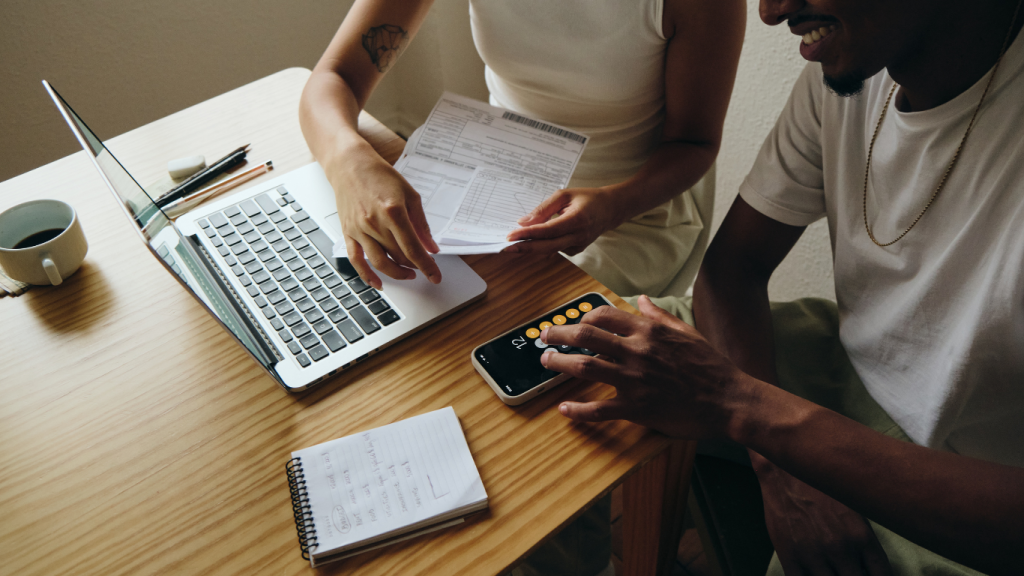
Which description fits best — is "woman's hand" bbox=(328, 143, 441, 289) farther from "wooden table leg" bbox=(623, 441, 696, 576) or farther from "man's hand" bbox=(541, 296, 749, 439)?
"wooden table leg" bbox=(623, 441, 696, 576)

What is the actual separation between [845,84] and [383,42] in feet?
2.25

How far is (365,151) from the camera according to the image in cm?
81

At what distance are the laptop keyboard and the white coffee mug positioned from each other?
0.49 feet

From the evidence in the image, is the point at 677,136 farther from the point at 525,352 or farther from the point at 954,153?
the point at 525,352

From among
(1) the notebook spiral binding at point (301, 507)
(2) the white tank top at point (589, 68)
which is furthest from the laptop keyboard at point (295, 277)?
(2) the white tank top at point (589, 68)

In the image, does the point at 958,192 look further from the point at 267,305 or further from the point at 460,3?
the point at 460,3

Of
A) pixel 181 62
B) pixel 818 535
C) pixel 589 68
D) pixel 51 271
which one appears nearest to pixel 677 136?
pixel 589 68

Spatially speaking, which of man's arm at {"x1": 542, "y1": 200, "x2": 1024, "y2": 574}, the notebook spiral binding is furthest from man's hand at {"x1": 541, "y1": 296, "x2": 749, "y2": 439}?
the notebook spiral binding

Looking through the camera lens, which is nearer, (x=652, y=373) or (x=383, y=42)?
(x=652, y=373)

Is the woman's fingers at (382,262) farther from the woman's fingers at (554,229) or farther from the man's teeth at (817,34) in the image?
the man's teeth at (817,34)

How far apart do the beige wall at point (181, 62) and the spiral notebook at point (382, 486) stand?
Result: 3.84ft

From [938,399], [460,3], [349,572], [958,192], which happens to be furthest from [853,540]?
[460,3]

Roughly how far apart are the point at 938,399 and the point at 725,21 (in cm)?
56

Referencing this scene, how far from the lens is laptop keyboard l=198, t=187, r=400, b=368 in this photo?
676 millimetres
